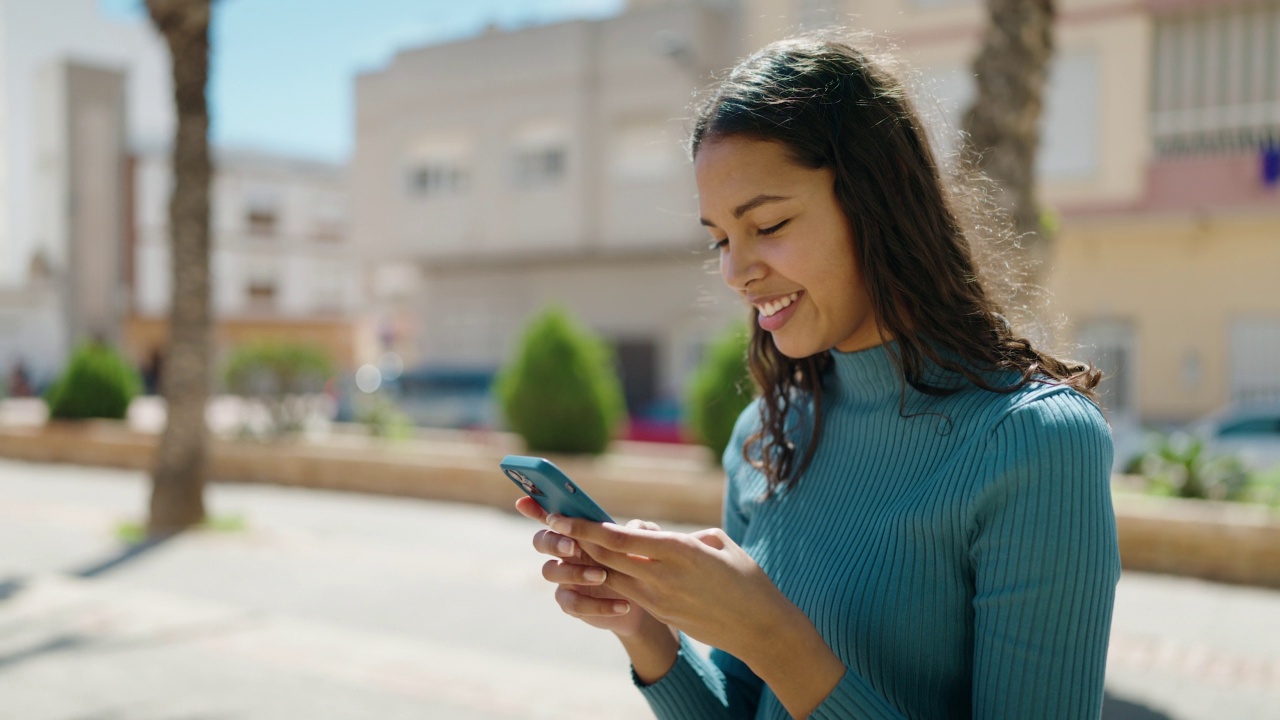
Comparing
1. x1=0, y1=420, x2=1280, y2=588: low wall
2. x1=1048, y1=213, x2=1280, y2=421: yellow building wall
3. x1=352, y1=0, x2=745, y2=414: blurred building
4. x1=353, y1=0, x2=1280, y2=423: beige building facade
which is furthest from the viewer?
x1=352, y1=0, x2=745, y2=414: blurred building

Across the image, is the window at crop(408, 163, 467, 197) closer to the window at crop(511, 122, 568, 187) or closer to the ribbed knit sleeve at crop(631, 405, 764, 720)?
the window at crop(511, 122, 568, 187)

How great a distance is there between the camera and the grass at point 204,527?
904cm

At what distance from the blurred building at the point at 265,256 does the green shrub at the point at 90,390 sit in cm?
2361

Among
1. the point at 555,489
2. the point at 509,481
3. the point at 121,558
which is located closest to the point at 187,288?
the point at 121,558

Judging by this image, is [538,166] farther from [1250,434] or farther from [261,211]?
[261,211]

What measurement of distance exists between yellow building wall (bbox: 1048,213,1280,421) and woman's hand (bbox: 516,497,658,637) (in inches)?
655

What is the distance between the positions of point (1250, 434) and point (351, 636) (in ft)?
30.4

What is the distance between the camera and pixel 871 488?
1646 millimetres

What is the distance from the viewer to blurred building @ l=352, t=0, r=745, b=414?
68.6 ft

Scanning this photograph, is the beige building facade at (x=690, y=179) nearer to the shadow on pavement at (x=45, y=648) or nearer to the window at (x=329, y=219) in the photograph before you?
the shadow on pavement at (x=45, y=648)

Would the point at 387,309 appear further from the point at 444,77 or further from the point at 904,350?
the point at 904,350

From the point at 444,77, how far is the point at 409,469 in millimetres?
14111

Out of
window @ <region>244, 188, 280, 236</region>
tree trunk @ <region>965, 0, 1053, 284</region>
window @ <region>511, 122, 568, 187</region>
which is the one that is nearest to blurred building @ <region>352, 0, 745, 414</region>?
window @ <region>511, 122, 568, 187</region>

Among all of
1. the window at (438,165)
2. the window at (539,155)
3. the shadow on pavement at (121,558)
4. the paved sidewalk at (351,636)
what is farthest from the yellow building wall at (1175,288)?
the shadow on pavement at (121,558)
